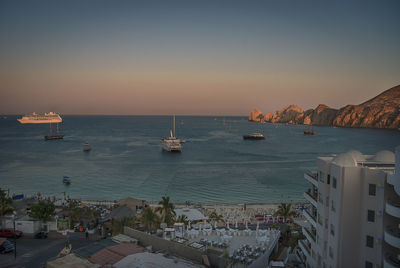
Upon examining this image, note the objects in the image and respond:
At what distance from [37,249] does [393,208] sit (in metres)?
18.6

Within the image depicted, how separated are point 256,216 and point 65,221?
16.4 meters

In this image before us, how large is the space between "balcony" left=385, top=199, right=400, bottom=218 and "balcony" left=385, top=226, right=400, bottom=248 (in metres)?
0.72

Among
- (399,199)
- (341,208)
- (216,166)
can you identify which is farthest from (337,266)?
(216,166)

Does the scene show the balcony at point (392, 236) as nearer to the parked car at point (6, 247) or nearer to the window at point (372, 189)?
the window at point (372, 189)

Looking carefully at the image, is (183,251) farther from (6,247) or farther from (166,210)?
(6,247)

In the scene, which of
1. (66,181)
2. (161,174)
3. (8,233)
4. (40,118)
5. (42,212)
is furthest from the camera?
(40,118)

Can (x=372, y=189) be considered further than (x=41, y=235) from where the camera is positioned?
No

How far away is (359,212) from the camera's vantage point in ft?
38.4

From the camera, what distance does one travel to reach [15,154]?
71188 millimetres

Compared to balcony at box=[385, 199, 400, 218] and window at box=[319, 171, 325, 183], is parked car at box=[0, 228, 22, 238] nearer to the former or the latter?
window at box=[319, 171, 325, 183]

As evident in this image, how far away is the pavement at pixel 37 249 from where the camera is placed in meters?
15.2

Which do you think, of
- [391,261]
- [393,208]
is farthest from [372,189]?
[391,261]

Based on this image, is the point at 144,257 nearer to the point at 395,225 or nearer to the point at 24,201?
the point at 395,225

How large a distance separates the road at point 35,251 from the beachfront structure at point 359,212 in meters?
14.4
